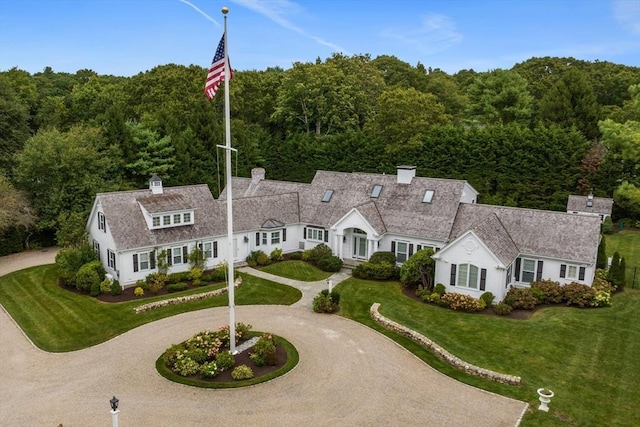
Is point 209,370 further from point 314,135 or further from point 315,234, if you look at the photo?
point 314,135

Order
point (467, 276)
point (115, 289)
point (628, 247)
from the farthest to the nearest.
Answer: point (628, 247) < point (115, 289) < point (467, 276)

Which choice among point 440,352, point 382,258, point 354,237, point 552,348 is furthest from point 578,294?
point 354,237

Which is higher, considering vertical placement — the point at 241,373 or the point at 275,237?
the point at 275,237

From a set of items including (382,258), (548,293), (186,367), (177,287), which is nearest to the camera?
(186,367)

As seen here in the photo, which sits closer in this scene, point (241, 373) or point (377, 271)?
point (241, 373)

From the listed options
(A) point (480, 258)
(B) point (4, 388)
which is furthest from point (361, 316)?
(B) point (4, 388)

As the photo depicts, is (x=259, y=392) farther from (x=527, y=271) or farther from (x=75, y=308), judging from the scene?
(x=527, y=271)

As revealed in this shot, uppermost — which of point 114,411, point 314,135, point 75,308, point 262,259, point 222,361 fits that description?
point 314,135
